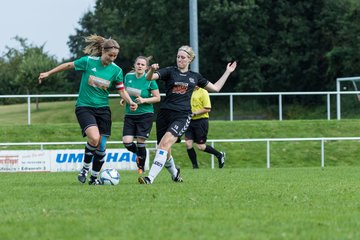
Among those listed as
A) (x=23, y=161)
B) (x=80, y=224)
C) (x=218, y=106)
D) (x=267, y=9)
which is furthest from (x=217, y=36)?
Answer: (x=80, y=224)

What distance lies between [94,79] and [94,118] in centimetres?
55

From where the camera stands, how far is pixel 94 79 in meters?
12.5

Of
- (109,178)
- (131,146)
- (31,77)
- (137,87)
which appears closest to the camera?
(109,178)

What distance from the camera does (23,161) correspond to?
21359 millimetres

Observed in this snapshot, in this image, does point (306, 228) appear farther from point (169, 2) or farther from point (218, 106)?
point (169, 2)

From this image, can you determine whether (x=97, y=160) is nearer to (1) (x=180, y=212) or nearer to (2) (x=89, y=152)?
(2) (x=89, y=152)

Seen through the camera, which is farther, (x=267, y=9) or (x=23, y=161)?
(x=267, y=9)

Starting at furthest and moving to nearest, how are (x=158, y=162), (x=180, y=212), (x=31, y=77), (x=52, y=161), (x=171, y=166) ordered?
(x=31, y=77) → (x=52, y=161) → (x=171, y=166) → (x=158, y=162) → (x=180, y=212)

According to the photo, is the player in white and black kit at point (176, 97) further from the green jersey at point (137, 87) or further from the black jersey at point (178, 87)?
the green jersey at point (137, 87)

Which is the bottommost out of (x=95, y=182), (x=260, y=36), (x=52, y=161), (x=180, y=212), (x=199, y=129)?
(x=52, y=161)

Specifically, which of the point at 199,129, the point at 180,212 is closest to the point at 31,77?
the point at 199,129

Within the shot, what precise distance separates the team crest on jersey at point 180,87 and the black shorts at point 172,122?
0.30 metres

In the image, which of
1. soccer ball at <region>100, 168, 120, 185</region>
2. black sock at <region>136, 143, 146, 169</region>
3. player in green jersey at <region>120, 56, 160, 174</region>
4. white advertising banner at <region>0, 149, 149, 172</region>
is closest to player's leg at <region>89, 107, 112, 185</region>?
soccer ball at <region>100, 168, 120, 185</region>

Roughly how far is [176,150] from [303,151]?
3.71 m
